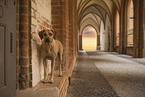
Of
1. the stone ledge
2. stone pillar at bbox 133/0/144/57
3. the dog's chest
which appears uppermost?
stone pillar at bbox 133/0/144/57

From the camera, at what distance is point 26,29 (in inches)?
67.7

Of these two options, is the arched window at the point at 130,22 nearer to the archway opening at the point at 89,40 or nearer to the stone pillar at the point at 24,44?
the stone pillar at the point at 24,44

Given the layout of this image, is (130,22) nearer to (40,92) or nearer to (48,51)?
(48,51)

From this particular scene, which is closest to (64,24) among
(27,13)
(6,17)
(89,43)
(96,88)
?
(27,13)

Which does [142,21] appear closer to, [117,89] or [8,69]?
[117,89]

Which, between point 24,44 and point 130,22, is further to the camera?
point 130,22

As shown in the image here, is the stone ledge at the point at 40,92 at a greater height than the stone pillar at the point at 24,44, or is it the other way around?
the stone pillar at the point at 24,44

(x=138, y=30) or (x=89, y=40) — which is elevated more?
(x=89, y=40)

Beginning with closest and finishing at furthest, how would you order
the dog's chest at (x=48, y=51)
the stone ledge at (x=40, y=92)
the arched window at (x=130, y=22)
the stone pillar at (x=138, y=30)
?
the stone ledge at (x=40, y=92) < the dog's chest at (x=48, y=51) < the stone pillar at (x=138, y=30) < the arched window at (x=130, y=22)

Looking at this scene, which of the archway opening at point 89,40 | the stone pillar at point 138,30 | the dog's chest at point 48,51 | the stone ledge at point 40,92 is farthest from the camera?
the archway opening at point 89,40

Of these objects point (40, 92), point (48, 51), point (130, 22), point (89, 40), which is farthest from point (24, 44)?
point (89, 40)

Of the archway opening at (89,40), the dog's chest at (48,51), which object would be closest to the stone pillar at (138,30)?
the dog's chest at (48,51)

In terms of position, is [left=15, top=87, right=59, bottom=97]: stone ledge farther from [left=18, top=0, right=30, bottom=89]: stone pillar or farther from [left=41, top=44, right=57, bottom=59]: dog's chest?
[left=41, top=44, right=57, bottom=59]: dog's chest

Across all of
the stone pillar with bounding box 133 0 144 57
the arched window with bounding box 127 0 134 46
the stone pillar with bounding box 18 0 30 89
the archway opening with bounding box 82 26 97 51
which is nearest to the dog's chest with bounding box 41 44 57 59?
the stone pillar with bounding box 18 0 30 89
